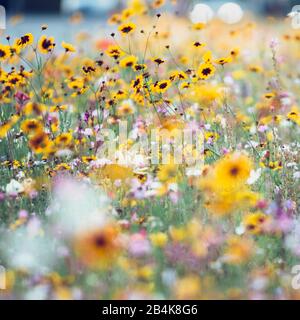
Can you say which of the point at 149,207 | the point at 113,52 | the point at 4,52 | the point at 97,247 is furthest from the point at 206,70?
the point at 97,247

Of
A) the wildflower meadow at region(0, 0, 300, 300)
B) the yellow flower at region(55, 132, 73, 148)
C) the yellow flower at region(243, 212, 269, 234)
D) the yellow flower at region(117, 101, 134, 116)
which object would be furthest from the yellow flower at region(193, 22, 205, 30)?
the yellow flower at region(243, 212, 269, 234)

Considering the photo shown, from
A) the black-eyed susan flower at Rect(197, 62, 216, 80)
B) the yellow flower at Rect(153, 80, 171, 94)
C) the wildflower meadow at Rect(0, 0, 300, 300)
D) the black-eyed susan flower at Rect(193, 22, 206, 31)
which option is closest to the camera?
the wildflower meadow at Rect(0, 0, 300, 300)

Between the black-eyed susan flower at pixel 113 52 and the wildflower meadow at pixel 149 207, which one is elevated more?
the black-eyed susan flower at pixel 113 52

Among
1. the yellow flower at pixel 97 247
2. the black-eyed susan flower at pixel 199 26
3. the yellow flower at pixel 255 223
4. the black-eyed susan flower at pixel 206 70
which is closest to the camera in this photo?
the yellow flower at pixel 97 247

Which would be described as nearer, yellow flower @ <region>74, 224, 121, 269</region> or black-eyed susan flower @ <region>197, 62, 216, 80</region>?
yellow flower @ <region>74, 224, 121, 269</region>

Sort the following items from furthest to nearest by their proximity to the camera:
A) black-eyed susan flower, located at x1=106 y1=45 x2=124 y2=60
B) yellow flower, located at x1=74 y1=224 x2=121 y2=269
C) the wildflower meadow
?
black-eyed susan flower, located at x1=106 y1=45 x2=124 y2=60
the wildflower meadow
yellow flower, located at x1=74 y1=224 x2=121 y2=269

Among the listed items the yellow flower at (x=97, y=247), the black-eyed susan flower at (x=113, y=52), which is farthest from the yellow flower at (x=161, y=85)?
the yellow flower at (x=97, y=247)

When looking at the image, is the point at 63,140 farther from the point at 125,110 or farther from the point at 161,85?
the point at 125,110

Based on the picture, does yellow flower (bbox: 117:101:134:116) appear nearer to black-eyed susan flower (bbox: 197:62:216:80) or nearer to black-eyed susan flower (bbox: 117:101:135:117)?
black-eyed susan flower (bbox: 117:101:135:117)

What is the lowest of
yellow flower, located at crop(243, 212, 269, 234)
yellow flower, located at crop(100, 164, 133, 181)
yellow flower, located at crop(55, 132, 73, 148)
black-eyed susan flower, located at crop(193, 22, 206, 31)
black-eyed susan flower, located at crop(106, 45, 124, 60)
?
yellow flower, located at crop(243, 212, 269, 234)

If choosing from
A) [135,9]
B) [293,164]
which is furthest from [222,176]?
[135,9]

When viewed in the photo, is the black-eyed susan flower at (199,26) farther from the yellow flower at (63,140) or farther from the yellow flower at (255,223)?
the yellow flower at (255,223)

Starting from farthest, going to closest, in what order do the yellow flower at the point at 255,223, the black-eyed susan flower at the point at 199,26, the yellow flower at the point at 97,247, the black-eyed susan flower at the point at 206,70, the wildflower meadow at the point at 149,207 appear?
the black-eyed susan flower at the point at 199,26, the black-eyed susan flower at the point at 206,70, the yellow flower at the point at 255,223, the wildflower meadow at the point at 149,207, the yellow flower at the point at 97,247

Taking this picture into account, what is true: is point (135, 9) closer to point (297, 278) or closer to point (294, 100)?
point (294, 100)
